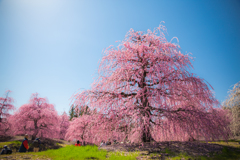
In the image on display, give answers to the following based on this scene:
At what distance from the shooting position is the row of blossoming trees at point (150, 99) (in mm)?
6273

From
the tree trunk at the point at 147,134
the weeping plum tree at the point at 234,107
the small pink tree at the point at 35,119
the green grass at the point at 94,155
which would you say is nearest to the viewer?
the green grass at the point at 94,155

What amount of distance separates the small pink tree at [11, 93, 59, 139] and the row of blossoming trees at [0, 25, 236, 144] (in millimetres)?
15235

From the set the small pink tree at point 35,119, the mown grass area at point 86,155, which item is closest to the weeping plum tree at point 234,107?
the mown grass area at point 86,155

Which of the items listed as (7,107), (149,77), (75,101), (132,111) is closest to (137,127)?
(132,111)

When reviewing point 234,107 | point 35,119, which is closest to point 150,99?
point 234,107

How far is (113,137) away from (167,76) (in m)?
4.28

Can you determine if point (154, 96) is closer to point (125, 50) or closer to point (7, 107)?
point (125, 50)

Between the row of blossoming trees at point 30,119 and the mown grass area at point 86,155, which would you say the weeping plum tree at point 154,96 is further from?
the row of blossoming trees at point 30,119

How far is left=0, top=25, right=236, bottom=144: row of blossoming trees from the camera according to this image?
6.27 m

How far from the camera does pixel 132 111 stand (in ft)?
21.7

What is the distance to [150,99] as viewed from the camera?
6152 mm

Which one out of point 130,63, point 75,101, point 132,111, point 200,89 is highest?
point 130,63

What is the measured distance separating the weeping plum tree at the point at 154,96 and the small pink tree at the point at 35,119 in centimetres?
1558

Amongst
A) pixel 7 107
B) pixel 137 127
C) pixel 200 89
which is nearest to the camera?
pixel 137 127
